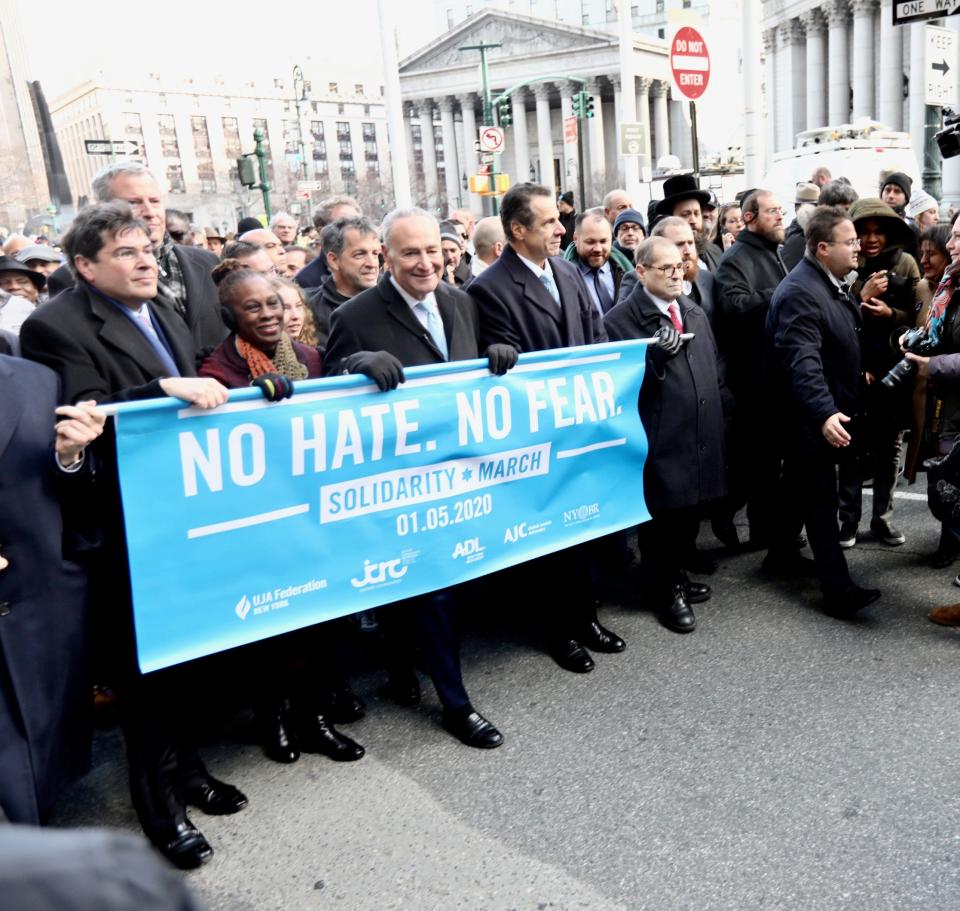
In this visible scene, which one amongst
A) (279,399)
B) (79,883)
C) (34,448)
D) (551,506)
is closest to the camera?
(79,883)

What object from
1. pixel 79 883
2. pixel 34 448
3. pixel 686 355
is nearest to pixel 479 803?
pixel 34 448

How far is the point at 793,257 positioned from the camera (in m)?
6.86

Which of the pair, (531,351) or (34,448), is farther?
(531,351)

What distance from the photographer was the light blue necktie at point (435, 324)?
4.07 metres

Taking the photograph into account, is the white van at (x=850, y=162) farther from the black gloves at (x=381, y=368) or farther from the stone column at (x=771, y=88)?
the stone column at (x=771, y=88)

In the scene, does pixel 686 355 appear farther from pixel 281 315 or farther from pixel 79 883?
pixel 79 883

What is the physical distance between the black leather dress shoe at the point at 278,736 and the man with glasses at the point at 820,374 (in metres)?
2.78

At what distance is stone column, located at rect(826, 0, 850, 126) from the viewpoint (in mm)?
55522

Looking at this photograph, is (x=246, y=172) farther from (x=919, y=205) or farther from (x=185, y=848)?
(x=185, y=848)

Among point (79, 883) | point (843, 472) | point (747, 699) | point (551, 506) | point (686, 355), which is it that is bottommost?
point (747, 699)

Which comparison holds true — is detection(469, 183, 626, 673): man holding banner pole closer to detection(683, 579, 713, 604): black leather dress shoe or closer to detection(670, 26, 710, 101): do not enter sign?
detection(683, 579, 713, 604): black leather dress shoe

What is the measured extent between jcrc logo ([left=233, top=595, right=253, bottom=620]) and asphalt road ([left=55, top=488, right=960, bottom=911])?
76cm

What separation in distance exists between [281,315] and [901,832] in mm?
2928

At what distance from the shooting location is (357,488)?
141 inches
